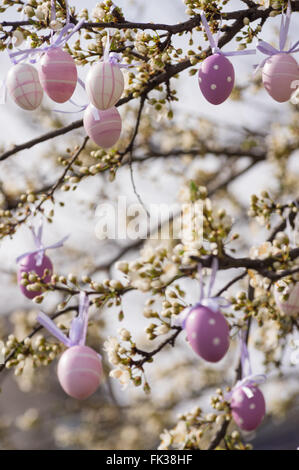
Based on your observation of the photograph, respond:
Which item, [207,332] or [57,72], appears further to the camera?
[57,72]

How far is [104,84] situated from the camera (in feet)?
5.48

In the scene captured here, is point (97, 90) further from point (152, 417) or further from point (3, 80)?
point (152, 417)

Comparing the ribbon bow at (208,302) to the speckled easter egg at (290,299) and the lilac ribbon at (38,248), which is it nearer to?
the speckled easter egg at (290,299)

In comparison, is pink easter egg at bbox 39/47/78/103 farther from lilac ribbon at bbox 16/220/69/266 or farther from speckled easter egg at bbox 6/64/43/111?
lilac ribbon at bbox 16/220/69/266

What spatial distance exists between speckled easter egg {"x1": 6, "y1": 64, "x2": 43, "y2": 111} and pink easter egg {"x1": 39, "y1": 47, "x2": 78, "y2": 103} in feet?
0.18

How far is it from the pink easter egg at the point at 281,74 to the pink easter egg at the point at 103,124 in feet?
1.85

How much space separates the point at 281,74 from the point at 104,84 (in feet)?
2.00

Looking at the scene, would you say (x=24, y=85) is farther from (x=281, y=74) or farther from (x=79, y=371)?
(x=79, y=371)

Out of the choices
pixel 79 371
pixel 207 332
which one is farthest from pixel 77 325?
pixel 207 332

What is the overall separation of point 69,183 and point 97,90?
0.77 metres

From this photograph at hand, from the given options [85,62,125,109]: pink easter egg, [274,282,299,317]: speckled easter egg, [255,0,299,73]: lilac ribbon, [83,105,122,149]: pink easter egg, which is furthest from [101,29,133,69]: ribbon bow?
[274,282,299,317]: speckled easter egg

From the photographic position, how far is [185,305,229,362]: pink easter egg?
4.58ft

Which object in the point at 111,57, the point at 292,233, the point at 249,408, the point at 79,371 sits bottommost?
the point at 249,408

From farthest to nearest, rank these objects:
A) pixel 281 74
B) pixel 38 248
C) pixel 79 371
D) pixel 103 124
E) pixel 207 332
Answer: pixel 38 248, pixel 103 124, pixel 281 74, pixel 79 371, pixel 207 332
